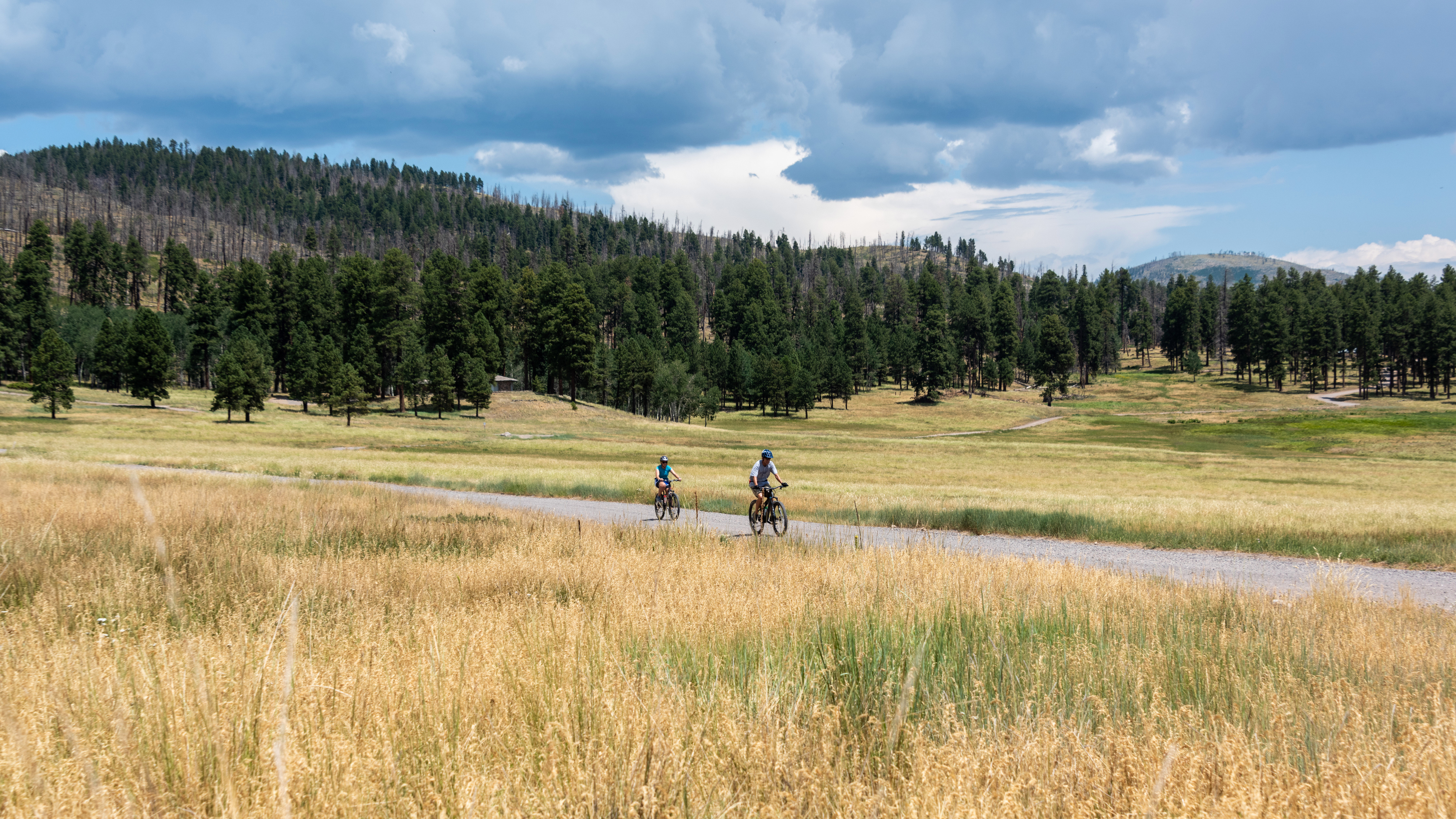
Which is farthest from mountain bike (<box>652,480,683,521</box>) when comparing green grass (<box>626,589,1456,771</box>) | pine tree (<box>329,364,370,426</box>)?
pine tree (<box>329,364,370,426</box>)

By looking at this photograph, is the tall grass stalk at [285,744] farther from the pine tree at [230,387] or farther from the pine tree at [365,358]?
the pine tree at [365,358]

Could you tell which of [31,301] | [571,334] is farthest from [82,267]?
[571,334]

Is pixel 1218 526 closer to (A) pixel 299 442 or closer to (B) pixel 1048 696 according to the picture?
(B) pixel 1048 696

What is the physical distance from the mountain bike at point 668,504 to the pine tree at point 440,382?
6576cm

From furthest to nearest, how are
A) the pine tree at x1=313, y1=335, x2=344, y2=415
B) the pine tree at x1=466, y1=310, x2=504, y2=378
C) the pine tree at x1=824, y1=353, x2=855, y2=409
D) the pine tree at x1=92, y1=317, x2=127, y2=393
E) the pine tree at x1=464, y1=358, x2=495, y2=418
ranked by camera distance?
the pine tree at x1=824, y1=353, x2=855, y2=409 → the pine tree at x1=466, y1=310, x2=504, y2=378 → the pine tree at x1=92, y1=317, x2=127, y2=393 → the pine tree at x1=464, y1=358, x2=495, y2=418 → the pine tree at x1=313, y1=335, x2=344, y2=415

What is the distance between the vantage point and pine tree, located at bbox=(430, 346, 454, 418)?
80750 millimetres

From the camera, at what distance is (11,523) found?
10.7m

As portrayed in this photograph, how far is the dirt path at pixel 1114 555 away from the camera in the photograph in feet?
38.1

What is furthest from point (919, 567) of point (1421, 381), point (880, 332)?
point (1421, 381)

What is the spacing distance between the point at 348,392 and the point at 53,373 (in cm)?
2145

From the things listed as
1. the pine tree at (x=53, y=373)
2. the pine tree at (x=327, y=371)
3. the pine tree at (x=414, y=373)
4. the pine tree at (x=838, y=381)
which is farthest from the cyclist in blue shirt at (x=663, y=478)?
the pine tree at (x=838, y=381)

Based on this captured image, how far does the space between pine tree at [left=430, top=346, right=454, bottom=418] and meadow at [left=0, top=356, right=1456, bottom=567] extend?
7.40 ft

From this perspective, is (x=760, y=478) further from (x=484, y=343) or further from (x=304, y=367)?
(x=304, y=367)

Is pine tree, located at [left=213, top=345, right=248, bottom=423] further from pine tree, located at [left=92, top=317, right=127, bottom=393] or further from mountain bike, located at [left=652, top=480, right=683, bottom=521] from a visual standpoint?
mountain bike, located at [left=652, top=480, right=683, bottom=521]
